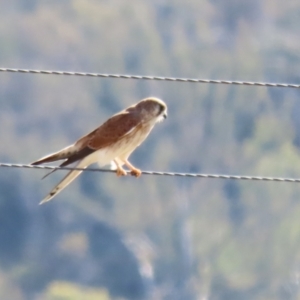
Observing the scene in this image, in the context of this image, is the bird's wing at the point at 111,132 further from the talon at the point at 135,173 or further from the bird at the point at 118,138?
→ the talon at the point at 135,173

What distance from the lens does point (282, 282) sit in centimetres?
2120

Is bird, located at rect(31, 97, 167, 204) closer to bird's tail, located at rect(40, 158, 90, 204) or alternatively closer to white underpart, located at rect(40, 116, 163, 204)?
white underpart, located at rect(40, 116, 163, 204)

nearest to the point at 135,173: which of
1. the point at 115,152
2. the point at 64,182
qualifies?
the point at 115,152

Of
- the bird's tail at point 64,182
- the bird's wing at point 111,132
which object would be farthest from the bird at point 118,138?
the bird's tail at point 64,182

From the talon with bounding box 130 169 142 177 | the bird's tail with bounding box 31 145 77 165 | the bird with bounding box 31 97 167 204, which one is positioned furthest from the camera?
the bird with bounding box 31 97 167 204

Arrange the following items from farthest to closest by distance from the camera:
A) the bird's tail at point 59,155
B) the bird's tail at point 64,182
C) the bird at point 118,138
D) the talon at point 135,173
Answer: the bird at point 118,138, the talon at point 135,173, the bird's tail at point 64,182, the bird's tail at point 59,155

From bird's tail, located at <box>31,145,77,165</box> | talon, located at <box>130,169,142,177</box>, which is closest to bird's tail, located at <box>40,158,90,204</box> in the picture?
bird's tail, located at <box>31,145,77,165</box>

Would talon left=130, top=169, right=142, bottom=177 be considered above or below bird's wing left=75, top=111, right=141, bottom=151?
below

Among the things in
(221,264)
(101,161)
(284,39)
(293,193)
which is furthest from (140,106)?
(284,39)

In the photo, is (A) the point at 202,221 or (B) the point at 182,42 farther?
(B) the point at 182,42

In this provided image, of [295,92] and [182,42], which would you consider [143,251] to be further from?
[182,42]

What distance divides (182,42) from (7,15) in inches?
198

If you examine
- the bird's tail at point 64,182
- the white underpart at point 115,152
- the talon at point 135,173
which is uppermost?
the white underpart at point 115,152

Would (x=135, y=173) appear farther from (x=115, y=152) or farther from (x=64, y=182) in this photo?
(x=64, y=182)
